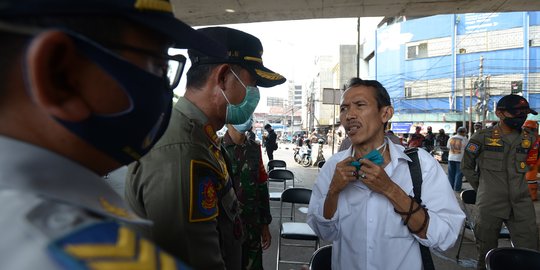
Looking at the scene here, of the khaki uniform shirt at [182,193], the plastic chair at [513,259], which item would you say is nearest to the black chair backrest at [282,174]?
the plastic chair at [513,259]

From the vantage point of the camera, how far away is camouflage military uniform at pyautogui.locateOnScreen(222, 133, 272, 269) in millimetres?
2793

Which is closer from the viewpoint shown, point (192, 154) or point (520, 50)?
point (192, 154)

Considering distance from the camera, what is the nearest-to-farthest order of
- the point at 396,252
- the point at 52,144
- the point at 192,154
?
the point at 52,144, the point at 192,154, the point at 396,252

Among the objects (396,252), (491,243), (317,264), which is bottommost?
(491,243)

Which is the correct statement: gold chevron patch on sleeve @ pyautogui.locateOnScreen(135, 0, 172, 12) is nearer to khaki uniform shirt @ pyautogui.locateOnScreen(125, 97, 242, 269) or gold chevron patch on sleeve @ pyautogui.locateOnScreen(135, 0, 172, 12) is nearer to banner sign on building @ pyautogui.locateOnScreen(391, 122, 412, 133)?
khaki uniform shirt @ pyautogui.locateOnScreen(125, 97, 242, 269)

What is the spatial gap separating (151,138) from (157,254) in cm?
37

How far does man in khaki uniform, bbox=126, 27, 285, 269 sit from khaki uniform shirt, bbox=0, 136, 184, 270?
596 millimetres

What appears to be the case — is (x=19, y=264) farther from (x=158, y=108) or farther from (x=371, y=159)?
(x=371, y=159)

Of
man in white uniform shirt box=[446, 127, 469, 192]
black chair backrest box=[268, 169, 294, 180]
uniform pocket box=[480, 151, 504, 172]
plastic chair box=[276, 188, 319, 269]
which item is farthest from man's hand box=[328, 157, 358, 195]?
man in white uniform shirt box=[446, 127, 469, 192]

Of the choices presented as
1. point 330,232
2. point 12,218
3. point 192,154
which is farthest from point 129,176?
point 330,232

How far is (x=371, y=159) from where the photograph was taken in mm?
1764

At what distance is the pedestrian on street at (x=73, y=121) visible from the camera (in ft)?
1.35

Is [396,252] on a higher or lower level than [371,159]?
lower

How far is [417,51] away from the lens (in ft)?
92.8
